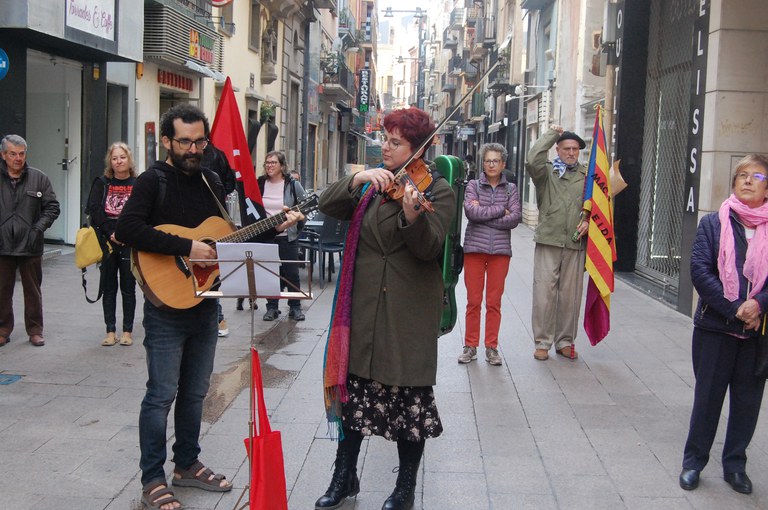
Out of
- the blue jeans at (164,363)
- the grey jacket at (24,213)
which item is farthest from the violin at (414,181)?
the grey jacket at (24,213)

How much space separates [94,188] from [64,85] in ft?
24.5

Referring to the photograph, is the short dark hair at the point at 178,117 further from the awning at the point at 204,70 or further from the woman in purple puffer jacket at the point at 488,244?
the awning at the point at 204,70

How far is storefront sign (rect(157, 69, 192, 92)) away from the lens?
17.1m

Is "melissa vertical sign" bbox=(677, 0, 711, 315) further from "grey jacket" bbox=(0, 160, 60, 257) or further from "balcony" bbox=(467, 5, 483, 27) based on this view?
"balcony" bbox=(467, 5, 483, 27)

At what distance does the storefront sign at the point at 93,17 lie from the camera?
11752mm

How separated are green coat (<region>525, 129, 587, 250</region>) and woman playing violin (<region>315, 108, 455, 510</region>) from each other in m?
3.60

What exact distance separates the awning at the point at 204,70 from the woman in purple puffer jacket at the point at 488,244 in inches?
416

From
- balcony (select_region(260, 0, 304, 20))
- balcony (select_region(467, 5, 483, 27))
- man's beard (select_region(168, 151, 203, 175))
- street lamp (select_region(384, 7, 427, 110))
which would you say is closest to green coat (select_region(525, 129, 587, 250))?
man's beard (select_region(168, 151, 203, 175))

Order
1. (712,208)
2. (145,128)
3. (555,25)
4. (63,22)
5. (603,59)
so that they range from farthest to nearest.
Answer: (555,25) < (145,128) < (603,59) < (63,22) < (712,208)

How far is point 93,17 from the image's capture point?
12.5 meters

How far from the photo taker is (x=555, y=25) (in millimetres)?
22766

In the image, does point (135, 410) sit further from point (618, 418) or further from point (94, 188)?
point (618, 418)

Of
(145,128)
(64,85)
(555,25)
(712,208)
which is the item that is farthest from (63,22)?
(555,25)

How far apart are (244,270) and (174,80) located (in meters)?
14.9
